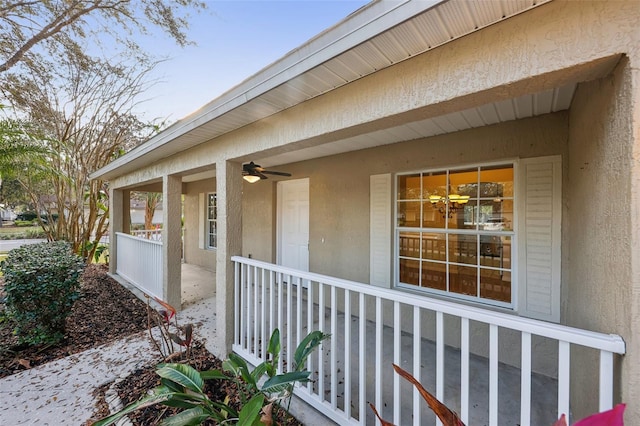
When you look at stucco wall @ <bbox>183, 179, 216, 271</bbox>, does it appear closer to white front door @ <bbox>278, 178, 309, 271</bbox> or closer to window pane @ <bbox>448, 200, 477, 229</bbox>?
white front door @ <bbox>278, 178, 309, 271</bbox>

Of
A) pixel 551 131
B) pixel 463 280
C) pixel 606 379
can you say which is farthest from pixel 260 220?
pixel 606 379

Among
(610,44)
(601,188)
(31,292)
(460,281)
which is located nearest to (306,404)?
(460,281)

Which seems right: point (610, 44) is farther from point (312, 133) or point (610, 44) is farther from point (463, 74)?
point (312, 133)

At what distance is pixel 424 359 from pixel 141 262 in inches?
223

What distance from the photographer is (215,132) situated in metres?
3.07

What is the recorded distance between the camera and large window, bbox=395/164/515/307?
3127 millimetres

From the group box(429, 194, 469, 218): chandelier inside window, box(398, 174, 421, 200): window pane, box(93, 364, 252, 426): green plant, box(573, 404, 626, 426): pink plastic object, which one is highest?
box(398, 174, 421, 200): window pane

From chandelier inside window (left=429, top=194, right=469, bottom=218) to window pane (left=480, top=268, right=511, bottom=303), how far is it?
0.79 meters

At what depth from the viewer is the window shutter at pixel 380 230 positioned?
12.9 feet

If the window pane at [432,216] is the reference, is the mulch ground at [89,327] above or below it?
below

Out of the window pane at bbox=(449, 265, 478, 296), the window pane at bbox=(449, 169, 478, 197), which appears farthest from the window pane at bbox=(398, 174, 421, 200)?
the window pane at bbox=(449, 265, 478, 296)

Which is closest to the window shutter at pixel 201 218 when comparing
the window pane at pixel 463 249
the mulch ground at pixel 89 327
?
the mulch ground at pixel 89 327

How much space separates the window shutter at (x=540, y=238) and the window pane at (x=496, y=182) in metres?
0.17

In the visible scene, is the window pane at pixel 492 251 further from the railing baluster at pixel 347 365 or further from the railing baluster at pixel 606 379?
the railing baluster at pixel 606 379
